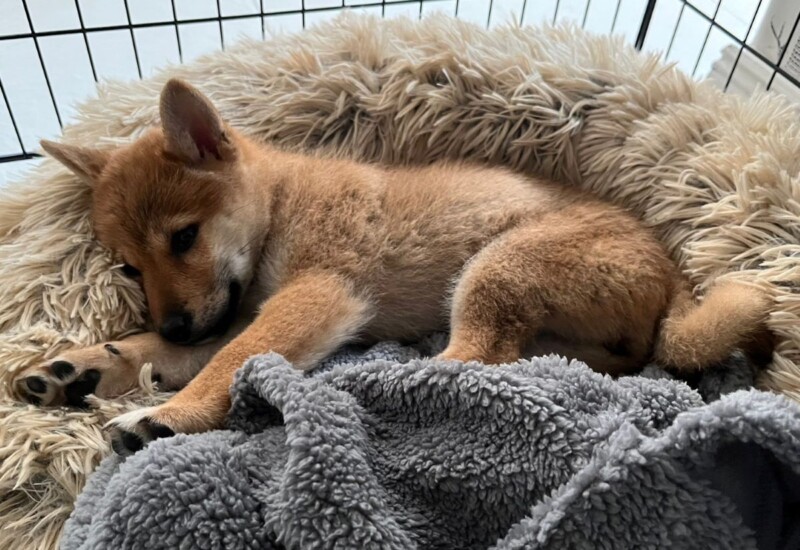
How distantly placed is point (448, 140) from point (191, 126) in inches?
24.8

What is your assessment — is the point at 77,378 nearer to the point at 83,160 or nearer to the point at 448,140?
the point at 83,160

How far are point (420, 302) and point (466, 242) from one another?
17 centimetres

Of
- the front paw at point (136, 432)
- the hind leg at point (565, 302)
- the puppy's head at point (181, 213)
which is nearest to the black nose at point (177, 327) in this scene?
the puppy's head at point (181, 213)

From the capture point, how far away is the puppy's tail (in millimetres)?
1261

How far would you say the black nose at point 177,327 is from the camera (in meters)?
1.42

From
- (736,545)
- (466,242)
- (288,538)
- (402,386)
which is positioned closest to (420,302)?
(466,242)

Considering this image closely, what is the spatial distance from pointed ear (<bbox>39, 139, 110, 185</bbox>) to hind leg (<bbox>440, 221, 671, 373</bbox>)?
853 mm

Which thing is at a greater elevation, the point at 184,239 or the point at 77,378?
the point at 184,239

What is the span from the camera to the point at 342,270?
1527mm

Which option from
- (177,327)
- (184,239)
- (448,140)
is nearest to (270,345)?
(177,327)

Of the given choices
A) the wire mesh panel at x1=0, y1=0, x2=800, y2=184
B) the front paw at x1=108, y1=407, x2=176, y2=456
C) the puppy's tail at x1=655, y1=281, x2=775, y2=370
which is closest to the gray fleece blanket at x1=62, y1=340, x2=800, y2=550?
the front paw at x1=108, y1=407, x2=176, y2=456

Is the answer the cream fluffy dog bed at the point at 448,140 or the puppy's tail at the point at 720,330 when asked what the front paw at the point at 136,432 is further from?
the puppy's tail at the point at 720,330

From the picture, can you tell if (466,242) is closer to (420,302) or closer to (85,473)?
(420,302)

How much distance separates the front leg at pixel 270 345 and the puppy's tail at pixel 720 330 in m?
0.62
